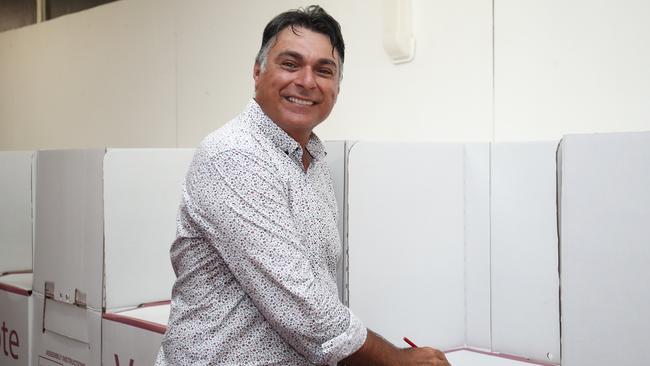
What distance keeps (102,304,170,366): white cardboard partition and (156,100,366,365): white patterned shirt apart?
60 cm

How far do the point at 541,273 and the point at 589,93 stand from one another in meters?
0.46

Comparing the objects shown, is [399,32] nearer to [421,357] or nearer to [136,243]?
[136,243]

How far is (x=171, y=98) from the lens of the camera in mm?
3031

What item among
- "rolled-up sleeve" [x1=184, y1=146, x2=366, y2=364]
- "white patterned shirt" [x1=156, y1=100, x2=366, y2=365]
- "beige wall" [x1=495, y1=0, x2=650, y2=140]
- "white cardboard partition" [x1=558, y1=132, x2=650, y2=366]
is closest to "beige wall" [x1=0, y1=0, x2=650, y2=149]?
"beige wall" [x1=495, y1=0, x2=650, y2=140]

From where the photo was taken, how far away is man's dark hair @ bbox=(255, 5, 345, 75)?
1170mm

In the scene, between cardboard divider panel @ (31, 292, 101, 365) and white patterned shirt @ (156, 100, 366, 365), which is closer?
white patterned shirt @ (156, 100, 366, 365)

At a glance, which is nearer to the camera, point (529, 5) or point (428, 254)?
point (428, 254)

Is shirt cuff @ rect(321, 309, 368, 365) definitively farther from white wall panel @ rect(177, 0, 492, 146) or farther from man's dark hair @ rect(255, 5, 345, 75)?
white wall panel @ rect(177, 0, 492, 146)

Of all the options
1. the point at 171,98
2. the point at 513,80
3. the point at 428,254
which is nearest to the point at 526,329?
the point at 428,254

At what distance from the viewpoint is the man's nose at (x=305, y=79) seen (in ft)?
3.81

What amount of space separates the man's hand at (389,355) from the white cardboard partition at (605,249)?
0.24 metres

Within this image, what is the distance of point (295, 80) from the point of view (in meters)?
1.17

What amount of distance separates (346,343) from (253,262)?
0.18 metres

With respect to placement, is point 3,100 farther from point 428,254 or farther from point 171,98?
point 428,254
